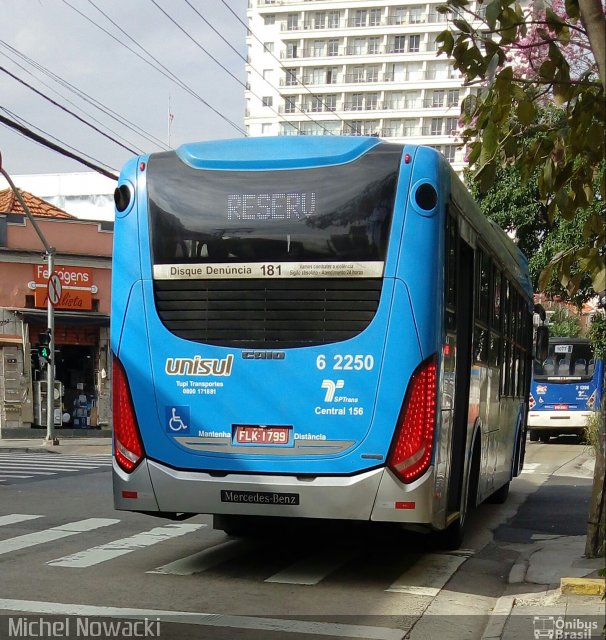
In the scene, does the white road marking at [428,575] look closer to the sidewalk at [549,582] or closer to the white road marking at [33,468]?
the sidewalk at [549,582]

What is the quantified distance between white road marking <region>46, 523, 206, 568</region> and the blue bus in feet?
83.2

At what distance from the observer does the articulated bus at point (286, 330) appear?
8.05 m

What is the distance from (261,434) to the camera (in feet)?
27.0

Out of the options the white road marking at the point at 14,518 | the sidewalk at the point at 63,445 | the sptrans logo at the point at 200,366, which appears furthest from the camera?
the sidewalk at the point at 63,445

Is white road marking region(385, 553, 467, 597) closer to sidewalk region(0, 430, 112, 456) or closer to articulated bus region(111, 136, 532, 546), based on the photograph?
articulated bus region(111, 136, 532, 546)

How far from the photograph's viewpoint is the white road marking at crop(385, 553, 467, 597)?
8.39 metres

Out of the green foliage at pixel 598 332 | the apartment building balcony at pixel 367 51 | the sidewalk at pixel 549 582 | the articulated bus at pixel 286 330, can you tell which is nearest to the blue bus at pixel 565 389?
the green foliage at pixel 598 332

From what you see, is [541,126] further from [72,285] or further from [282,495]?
[72,285]

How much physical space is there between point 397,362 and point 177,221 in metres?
2.02

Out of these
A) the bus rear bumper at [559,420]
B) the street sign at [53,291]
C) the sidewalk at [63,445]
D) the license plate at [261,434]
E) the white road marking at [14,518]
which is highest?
the street sign at [53,291]

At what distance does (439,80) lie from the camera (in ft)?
330

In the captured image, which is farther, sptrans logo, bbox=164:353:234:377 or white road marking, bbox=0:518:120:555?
white road marking, bbox=0:518:120:555

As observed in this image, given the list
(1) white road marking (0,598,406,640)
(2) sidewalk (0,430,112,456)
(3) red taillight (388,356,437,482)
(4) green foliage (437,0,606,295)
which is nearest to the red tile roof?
(2) sidewalk (0,430,112,456)

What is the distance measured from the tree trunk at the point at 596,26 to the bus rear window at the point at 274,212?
10.4 ft
